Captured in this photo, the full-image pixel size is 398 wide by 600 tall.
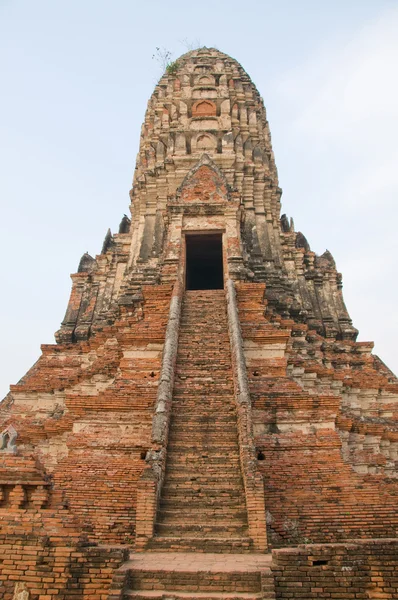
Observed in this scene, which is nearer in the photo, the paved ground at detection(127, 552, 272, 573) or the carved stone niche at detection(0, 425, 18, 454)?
the paved ground at detection(127, 552, 272, 573)

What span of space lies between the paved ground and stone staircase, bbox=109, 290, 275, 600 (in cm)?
1

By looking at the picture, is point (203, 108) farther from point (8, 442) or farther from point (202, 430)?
point (8, 442)

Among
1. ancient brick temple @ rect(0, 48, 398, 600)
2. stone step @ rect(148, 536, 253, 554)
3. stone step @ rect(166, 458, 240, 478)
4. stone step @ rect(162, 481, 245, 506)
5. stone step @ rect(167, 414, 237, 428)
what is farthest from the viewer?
stone step @ rect(167, 414, 237, 428)

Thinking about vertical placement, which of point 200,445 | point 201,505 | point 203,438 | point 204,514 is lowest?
point 204,514

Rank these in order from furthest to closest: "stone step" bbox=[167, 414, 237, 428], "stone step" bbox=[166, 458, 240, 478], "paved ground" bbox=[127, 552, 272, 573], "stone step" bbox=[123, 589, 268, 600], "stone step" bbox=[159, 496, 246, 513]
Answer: "stone step" bbox=[167, 414, 237, 428]
"stone step" bbox=[166, 458, 240, 478]
"stone step" bbox=[159, 496, 246, 513]
"paved ground" bbox=[127, 552, 272, 573]
"stone step" bbox=[123, 589, 268, 600]

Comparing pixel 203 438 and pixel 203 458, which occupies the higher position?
pixel 203 438

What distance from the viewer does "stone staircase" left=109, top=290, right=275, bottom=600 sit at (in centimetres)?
581

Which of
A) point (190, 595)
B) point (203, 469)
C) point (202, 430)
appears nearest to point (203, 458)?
point (203, 469)

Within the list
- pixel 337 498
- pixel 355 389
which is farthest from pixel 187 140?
pixel 337 498

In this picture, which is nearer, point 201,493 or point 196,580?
point 196,580

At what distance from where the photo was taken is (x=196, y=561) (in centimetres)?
647

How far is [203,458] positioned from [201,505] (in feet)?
3.42

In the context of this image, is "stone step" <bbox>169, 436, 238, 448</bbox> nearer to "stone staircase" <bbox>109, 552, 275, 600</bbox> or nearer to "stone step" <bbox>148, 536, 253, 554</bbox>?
"stone step" <bbox>148, 536, 253, 554</bbox>

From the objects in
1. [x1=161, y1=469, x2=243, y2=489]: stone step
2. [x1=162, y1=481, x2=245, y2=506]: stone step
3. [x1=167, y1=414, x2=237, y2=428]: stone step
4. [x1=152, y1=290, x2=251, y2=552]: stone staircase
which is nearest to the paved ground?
[x1=152, y1=290, x2=251, y2=552]: stone staircase
